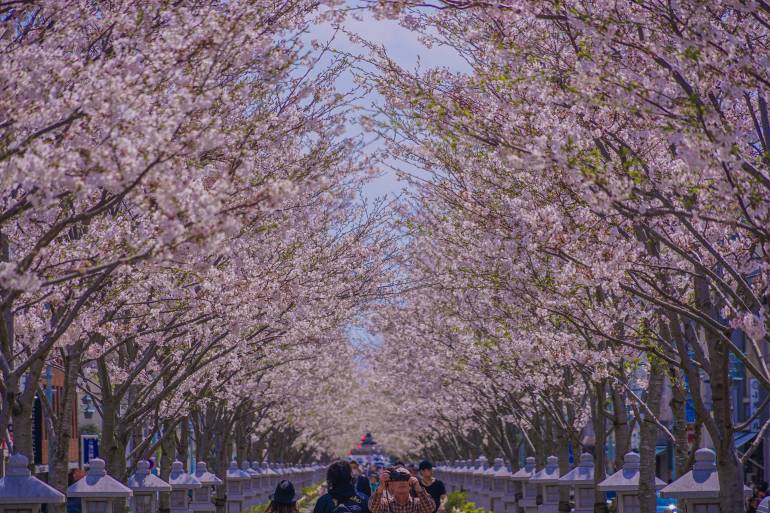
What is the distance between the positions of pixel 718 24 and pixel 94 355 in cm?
900

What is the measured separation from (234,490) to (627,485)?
17.5 meters

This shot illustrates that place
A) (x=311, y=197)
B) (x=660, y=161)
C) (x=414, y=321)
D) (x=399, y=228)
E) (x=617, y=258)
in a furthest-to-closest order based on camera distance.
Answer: (x=414, y=321), (x=399, y=228), (x=311, y=197), (x=660, y=161), (x=617, y=258)

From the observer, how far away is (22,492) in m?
11.2

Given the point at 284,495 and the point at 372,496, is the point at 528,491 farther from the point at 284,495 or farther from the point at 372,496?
the point at 284,495

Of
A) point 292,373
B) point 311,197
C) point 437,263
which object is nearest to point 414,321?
point 292,373

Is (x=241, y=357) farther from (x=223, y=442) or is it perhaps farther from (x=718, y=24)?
(x=718, y=24)

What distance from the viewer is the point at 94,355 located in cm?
1534

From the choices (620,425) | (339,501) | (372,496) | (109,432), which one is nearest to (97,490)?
(109,432)

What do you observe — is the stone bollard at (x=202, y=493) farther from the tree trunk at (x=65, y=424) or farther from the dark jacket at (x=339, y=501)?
the dark jacket at (x=339, y=501)

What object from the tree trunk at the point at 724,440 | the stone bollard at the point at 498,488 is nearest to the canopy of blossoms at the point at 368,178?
the tree trunk at the point at 724,440

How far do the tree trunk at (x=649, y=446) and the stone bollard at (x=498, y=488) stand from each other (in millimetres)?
13553

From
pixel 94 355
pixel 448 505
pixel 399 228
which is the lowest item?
pixel 448 505

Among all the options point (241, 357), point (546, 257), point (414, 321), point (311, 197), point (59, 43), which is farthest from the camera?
point (414, 321)

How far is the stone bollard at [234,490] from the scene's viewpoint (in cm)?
3138
